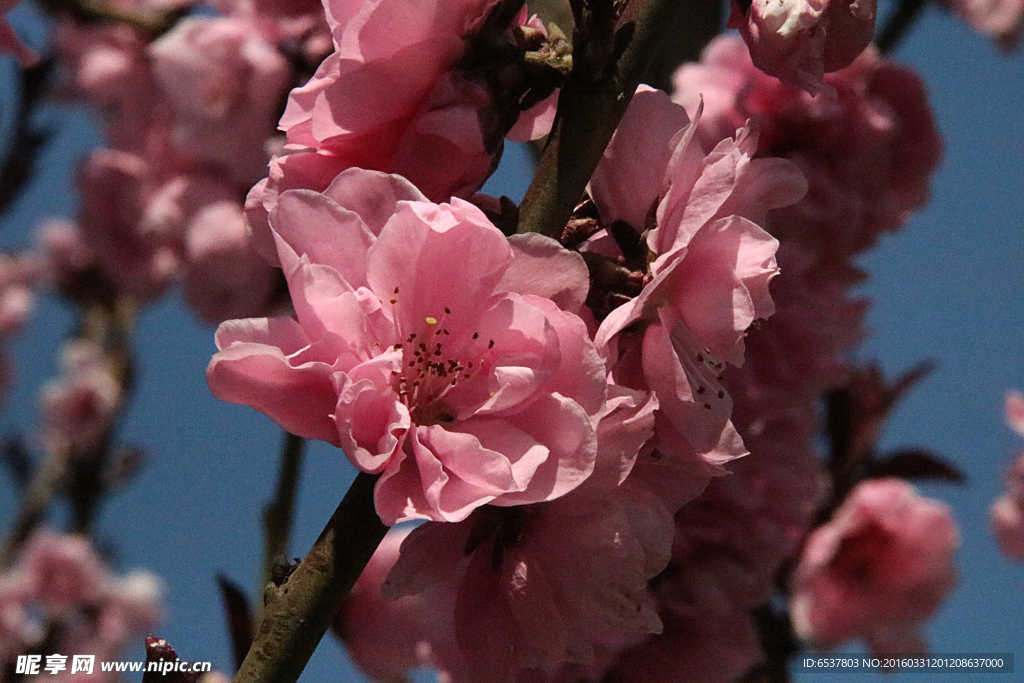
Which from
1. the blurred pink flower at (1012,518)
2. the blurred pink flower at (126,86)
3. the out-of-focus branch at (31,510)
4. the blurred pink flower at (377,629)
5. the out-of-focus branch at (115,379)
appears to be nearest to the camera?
the blurred pink flower at (377,629)

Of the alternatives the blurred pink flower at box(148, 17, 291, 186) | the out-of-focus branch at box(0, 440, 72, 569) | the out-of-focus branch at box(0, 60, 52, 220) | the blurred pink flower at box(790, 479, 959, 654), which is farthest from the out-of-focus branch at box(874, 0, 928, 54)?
the out-of-focus branch at box(0, 440, 72, 569)

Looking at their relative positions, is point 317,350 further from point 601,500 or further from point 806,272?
point 806,272

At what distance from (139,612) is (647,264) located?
456cm

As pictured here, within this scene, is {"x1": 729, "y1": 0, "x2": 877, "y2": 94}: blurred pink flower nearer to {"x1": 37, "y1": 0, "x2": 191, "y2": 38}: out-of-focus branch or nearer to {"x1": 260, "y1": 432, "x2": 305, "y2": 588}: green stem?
{"x1": 260, "y1": 432, "x2": 305, "y2": 588}: green stem

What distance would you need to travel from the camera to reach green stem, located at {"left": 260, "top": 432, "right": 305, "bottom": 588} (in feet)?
3.39

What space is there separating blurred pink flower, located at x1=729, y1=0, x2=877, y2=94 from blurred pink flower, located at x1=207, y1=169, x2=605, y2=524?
0.22 meters

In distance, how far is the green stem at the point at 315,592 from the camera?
0.42 metres

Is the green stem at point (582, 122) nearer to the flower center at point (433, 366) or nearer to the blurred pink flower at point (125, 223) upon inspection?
the flower center at point (433, 366)

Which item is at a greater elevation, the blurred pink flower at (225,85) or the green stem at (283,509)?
the blurred pink flower at (225,85)

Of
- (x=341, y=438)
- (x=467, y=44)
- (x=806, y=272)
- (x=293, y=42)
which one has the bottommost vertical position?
(x=293, y=42)

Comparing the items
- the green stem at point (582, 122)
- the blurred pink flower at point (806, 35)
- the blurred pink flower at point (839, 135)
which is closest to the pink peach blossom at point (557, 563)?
the green stem at point (582, 122)

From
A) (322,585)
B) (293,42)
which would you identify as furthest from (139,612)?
(322,585)

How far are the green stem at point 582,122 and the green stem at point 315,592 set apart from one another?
0.18 metres

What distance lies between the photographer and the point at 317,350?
427 mm
